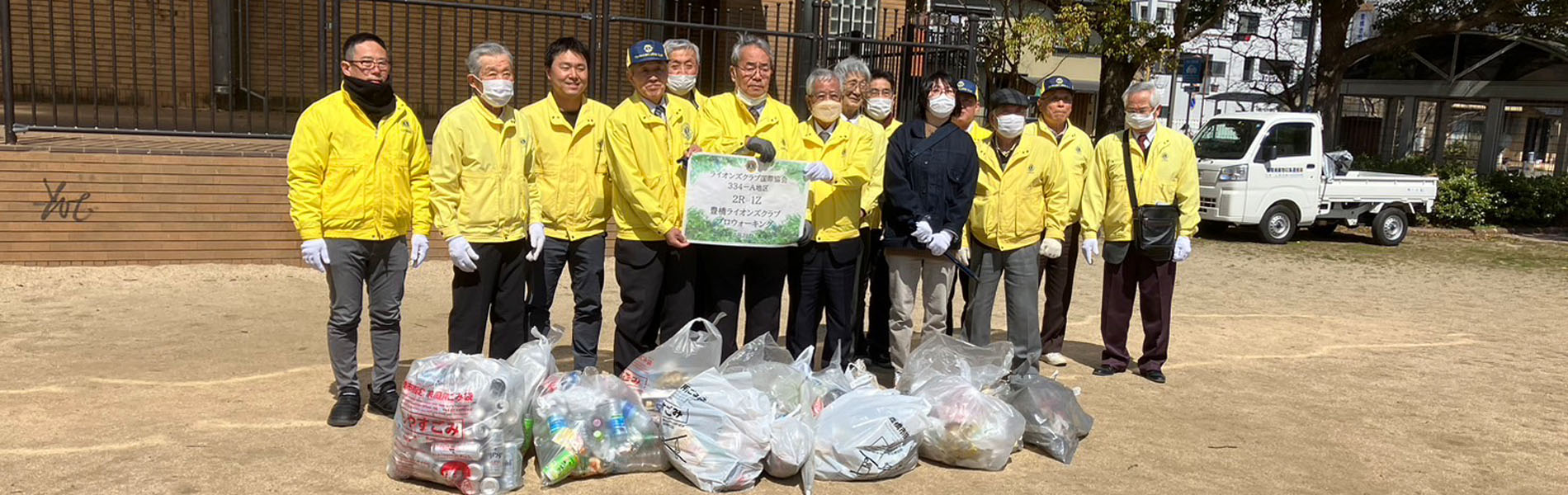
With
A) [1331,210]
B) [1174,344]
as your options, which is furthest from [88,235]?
[1331,210]

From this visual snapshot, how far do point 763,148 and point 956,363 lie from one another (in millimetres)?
1215

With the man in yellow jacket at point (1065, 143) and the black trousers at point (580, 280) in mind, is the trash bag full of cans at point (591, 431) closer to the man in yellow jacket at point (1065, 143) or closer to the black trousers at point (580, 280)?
the black trousers at point (580, 280)

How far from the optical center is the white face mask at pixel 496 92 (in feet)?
14.8

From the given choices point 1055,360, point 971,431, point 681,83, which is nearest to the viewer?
point 971,431

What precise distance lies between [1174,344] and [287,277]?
6.20 m

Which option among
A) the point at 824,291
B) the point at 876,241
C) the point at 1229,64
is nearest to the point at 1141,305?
the point at 876,241

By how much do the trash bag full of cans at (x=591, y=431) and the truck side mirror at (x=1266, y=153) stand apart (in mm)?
11495

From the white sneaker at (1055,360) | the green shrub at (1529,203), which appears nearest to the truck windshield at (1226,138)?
the green shrub at (1529,203)

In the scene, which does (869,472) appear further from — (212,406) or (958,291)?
(958,291)

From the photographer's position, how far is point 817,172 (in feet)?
15.0

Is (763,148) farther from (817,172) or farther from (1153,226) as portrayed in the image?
(1153,226)

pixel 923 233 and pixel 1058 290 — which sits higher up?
pixel 923 233

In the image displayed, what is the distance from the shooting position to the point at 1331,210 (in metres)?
14.3

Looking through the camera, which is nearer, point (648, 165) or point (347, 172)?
point (347, 172)
